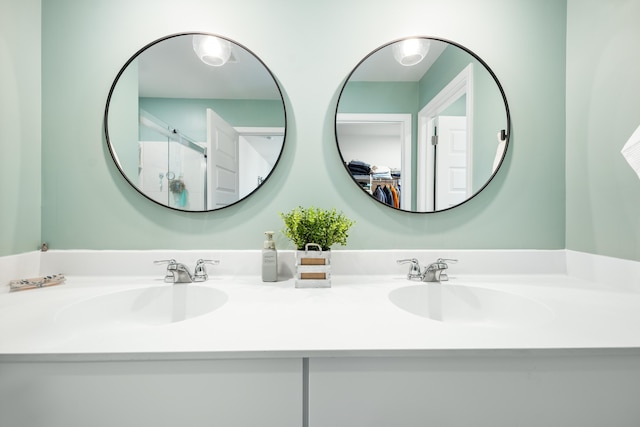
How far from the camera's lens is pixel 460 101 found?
1.27 metres

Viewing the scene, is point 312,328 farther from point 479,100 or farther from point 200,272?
point 479,100

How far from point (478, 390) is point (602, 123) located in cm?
118

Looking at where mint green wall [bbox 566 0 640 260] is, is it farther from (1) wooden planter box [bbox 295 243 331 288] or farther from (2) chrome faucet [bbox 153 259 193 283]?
(2) chrome faucet [bbox 153 259 193 283]

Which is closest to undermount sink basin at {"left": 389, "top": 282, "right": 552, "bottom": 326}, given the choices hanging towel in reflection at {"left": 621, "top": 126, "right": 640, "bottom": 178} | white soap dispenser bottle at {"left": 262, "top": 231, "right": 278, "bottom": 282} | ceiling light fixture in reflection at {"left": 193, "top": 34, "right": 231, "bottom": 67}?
white soap dispenser bottle at {"left": 262, "top": 231, "right": 278, "bottom": 282}

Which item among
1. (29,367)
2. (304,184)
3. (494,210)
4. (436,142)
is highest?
(436,142)

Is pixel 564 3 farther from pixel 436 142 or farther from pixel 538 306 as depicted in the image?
pixel 538 306

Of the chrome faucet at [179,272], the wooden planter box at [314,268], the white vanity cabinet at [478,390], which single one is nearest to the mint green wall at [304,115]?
the chrome faucet at [179,272]

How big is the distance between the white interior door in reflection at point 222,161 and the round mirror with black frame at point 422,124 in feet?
1.54

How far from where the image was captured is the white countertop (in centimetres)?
63

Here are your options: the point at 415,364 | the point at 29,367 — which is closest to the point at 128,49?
the point at 29,367

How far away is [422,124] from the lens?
1262 mm

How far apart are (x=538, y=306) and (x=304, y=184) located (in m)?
0.96

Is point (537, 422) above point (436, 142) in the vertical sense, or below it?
below

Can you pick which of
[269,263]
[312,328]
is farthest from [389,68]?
[312,328]
